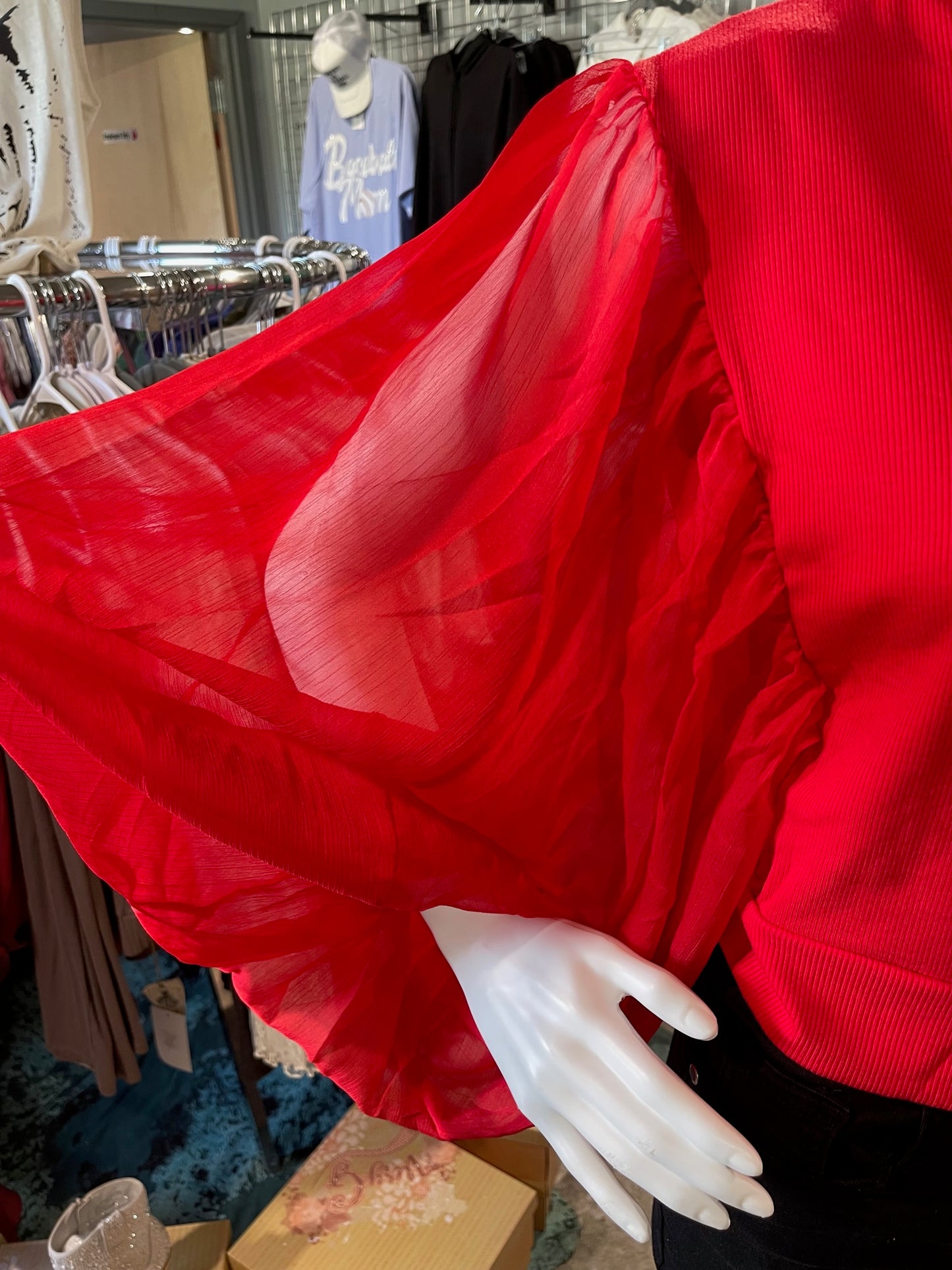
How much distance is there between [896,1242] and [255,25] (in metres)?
3.97

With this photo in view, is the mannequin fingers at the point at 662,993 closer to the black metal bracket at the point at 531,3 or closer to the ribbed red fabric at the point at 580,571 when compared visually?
the ribbed red fabric at the point at 580,571

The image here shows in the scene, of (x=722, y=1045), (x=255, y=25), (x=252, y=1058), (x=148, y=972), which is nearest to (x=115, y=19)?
(x=255, y=25)

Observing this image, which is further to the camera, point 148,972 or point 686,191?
point 148,972

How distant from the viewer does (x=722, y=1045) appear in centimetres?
53

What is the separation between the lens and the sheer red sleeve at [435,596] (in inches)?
16.5

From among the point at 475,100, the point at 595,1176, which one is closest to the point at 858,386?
the point at 595,1176

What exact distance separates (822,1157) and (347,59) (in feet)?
10.0

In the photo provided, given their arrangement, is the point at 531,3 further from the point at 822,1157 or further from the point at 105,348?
the point at 822,1157

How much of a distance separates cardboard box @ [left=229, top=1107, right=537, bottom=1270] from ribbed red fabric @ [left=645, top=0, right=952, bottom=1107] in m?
1.01

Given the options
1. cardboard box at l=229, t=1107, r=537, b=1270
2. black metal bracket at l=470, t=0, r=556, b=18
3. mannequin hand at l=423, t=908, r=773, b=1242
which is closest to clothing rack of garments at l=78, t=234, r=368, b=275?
mannequin hand at l=423, t=908, r=773, b=1242

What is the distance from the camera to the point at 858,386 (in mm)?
385

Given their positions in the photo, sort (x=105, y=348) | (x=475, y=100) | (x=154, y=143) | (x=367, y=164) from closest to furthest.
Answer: (x=105, y=348) < (x=475, y=100) < (x=367, y=164) < (x=154, y=143)

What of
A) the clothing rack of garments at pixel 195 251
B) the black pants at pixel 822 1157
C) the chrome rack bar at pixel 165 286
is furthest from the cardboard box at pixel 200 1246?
the clothing rack of garments at pixel 195 251

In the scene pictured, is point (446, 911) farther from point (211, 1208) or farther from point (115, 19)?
point (115, 19)
